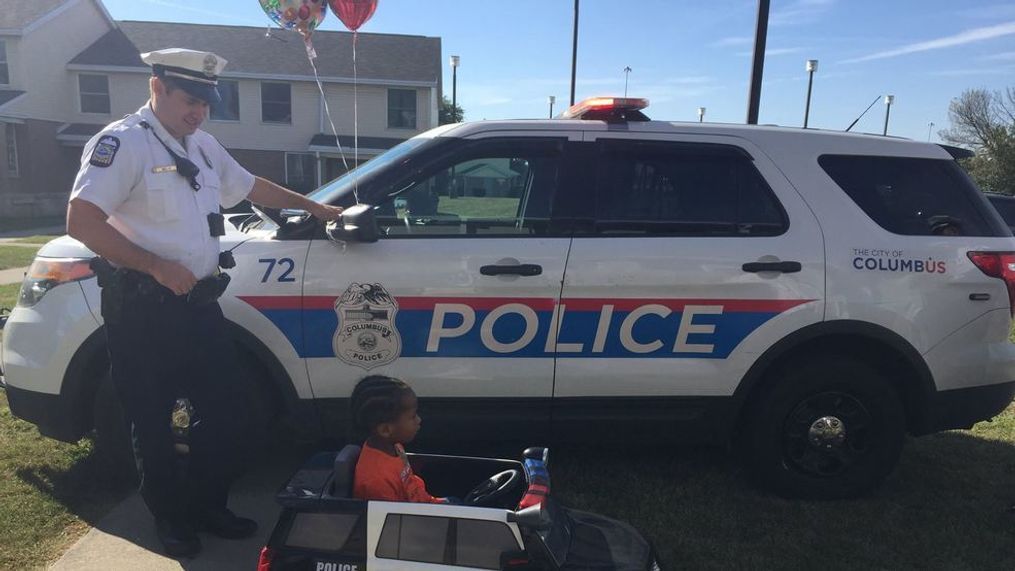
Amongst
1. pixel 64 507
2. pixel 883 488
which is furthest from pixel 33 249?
pixel 883 488

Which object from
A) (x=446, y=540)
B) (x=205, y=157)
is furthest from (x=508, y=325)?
(x=205, y=157)

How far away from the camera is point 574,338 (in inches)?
140

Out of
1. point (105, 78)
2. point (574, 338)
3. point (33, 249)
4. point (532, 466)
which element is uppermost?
point (105, 78)

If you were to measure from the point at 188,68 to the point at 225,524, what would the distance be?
1.98 metres

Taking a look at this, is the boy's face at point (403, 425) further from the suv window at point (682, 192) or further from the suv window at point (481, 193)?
the suv window at point (682, 192)

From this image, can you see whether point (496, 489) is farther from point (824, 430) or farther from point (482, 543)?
point (824, 430)

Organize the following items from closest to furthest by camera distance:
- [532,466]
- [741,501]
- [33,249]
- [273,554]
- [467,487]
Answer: [273,554]
[532,466]
[467,487]
[741,501]
[33,249]

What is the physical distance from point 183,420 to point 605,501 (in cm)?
210

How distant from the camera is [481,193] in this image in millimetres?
3740

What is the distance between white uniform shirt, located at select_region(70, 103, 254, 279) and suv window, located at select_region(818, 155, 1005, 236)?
9.67 feet

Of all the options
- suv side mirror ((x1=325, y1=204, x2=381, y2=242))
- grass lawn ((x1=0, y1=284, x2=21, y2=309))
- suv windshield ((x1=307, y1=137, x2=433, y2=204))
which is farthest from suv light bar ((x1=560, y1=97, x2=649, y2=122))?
grass lawn ((x1=0, y1=284, x2=21, y2=309))

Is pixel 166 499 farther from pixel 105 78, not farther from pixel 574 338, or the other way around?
pixel 105 78

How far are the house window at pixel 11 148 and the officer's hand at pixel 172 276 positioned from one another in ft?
93.6

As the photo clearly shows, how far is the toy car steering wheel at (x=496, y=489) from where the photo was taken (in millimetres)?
2752
